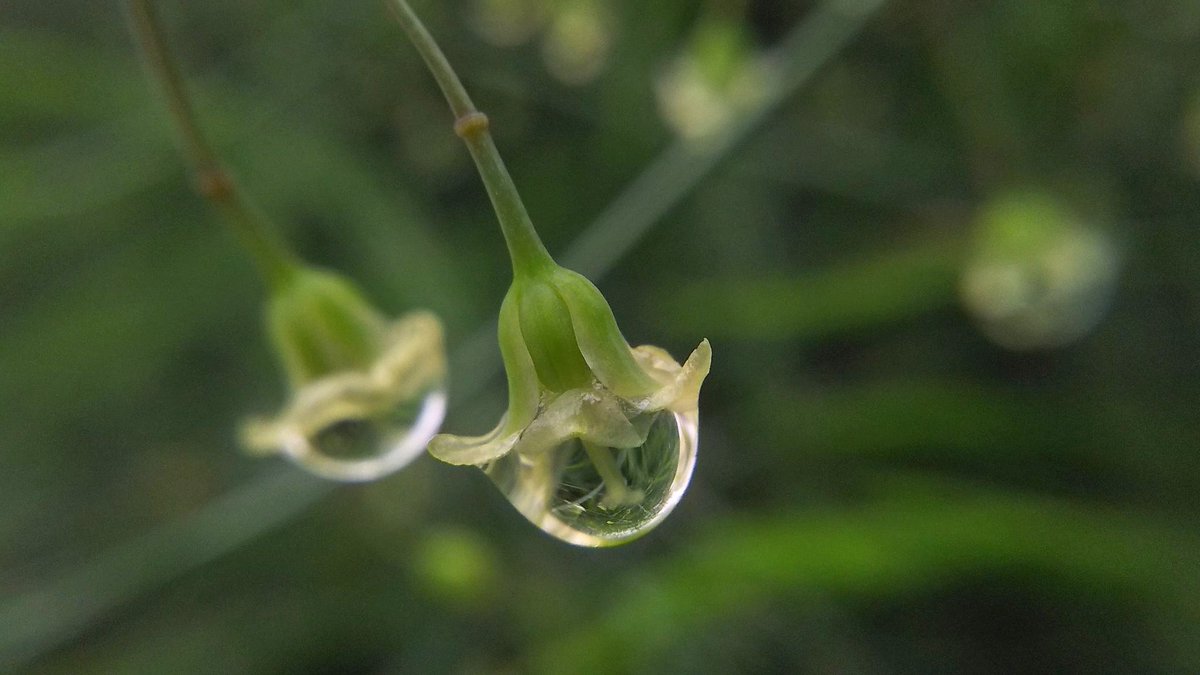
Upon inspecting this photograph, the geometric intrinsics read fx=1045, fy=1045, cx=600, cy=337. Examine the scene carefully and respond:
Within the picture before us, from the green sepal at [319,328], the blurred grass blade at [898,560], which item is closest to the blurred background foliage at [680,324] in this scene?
the blurred grass blade at [898,560]

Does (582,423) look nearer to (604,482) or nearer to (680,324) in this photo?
(604,482)

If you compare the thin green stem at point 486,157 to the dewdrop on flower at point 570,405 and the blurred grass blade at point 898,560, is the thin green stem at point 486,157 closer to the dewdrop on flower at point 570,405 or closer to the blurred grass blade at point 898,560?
the dewdrop on flower at point 570,405

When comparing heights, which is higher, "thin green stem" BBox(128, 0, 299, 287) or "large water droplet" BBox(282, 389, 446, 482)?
"thin green stem" BBox(128, 0, 299, 287)

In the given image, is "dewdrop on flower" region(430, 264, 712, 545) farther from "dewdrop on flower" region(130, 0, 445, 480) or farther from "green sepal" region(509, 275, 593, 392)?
"dewdrop on flower" region(130, 0, 445, 480)

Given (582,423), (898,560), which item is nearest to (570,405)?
(582,423)

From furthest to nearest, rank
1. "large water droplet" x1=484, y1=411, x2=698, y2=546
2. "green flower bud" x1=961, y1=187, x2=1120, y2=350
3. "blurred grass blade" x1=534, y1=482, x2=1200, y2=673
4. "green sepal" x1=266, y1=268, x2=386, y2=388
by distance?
"green flower bud" x1=961, y1=187, x2=1120, y2=350, "blurred grass blade" x1=534, y1=482, x2=1200, y2=673, "green sepal" x1=266, y1=268, x2=386, y2=388, "large water droplet" x1=484, y1=411, x2=698, y2=546

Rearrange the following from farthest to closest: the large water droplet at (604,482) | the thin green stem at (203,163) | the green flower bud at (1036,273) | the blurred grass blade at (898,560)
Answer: the green flower bud at (1036,273)
the blurred grass blade at (898,560)
the thin green stem at (203,163)
the large water droplet at (604,482)

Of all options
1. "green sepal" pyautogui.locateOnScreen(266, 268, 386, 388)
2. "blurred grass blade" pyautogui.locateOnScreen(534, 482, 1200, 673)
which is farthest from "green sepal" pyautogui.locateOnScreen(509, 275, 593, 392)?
"blurred grass blade" pyautogui.locateOnScreen(534, 482, 1200, 673)

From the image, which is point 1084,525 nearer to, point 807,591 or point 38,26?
point 807,591
